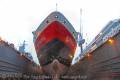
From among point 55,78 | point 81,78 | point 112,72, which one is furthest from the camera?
point 81,78

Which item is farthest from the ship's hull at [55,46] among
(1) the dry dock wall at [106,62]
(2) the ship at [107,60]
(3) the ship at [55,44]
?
(1) the dry dock wall at [106,62]

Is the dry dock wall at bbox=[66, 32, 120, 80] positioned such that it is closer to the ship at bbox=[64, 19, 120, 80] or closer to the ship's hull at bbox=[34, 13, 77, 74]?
the ship at bbox=[64, 19, 120, 80]

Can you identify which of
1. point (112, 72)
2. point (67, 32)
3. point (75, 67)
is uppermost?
point (67, 32)

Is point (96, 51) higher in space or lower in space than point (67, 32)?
lower

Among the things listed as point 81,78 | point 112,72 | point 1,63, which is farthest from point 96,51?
point 1,63

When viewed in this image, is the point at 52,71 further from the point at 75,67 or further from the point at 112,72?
the point at 75,67

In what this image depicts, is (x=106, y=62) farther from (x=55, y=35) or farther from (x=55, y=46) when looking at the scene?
(x=55, y=35)

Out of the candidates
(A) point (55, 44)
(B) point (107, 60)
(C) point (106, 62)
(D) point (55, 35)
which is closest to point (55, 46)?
(A) point (55, 44)

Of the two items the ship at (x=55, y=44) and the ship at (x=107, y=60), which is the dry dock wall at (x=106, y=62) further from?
the ship at (x=55, y=44)

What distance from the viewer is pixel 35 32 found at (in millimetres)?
49000

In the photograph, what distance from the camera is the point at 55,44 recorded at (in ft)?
139

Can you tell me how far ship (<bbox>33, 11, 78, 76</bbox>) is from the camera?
134ft

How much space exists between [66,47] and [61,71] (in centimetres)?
444

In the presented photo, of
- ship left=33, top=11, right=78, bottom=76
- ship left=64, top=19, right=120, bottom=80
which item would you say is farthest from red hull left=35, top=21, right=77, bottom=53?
ship left=64, top=19, right=120, bottom=80
